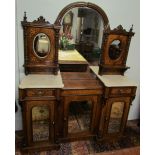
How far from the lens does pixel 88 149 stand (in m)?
2.07

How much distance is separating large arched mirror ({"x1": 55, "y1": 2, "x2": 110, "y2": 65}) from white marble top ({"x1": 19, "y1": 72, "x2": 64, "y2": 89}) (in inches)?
15.6

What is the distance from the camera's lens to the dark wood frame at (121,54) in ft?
6.45

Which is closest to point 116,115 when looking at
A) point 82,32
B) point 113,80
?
point 113,80

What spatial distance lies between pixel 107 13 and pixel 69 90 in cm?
100

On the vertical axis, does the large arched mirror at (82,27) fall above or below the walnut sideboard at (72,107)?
above

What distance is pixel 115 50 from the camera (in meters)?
2.07

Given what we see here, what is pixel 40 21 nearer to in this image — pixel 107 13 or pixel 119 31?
pixel 107 13

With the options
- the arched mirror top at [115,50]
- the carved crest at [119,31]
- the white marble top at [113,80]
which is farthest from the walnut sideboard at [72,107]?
the carved crest at [119,31]

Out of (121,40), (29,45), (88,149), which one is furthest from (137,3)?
(88,149)

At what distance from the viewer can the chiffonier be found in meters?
1.76

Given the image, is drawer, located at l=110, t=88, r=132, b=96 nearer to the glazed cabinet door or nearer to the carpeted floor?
the glazed cabinet door

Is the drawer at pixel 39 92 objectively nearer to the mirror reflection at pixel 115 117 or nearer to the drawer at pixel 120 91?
the drawer at pixel 120 91

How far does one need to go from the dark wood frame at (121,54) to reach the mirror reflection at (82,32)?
80mm
